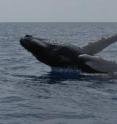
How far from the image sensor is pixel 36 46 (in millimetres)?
28609

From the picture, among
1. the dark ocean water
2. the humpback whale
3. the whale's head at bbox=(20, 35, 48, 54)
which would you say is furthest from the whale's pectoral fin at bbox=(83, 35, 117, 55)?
the whale's head at bbox=(20, 35, 48, 54)

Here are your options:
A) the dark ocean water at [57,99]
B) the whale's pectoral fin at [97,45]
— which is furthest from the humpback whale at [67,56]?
the dark ocean water at [57,99]

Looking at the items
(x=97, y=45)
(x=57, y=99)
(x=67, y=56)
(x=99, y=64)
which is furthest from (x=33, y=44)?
(x=57, y=99)

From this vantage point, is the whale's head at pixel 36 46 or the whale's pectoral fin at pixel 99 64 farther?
the whale's head at pixel 36 46

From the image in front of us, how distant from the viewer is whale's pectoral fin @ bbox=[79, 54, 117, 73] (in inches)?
1102

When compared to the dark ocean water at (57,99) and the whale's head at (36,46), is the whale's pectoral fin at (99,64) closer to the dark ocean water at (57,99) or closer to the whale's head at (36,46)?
the dark ocean water at (57,99)

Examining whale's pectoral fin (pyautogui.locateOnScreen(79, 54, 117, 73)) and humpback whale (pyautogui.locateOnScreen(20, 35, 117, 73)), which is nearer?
whale's pectoral fin (pyautogui.locateOnScreen(79, 54, 117, 73))

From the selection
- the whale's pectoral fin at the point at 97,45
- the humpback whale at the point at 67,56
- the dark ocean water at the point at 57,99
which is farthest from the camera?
the whale's pectoral fin at the point at 97,45

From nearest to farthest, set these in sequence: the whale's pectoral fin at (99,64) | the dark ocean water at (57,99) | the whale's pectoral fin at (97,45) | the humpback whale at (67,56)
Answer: the dark ocean water at (57,99) < the whale's pectoral fin at (99,64) < the humpback whale at (67,56) < the whale's pectoral fin at (97,45)

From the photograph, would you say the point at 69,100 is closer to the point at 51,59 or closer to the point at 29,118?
the point at 29,118

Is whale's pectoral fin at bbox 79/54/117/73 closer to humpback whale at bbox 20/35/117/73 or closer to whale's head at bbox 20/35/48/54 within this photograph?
humpback whale at bbox 20/35/117/73

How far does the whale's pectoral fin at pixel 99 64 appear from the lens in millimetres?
28000

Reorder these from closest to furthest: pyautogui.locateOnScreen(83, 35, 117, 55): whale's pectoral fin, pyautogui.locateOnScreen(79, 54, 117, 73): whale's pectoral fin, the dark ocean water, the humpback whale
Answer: the dark ocean water
pyautogui.locateOnScreen(79, 54, 117, 73): whale's pectoral fin
the humpback whale
pyautogui.locateOnScreen(83, 35, 117, 55): whale's pectoral fin

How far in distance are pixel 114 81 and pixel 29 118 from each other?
10.1 metres
